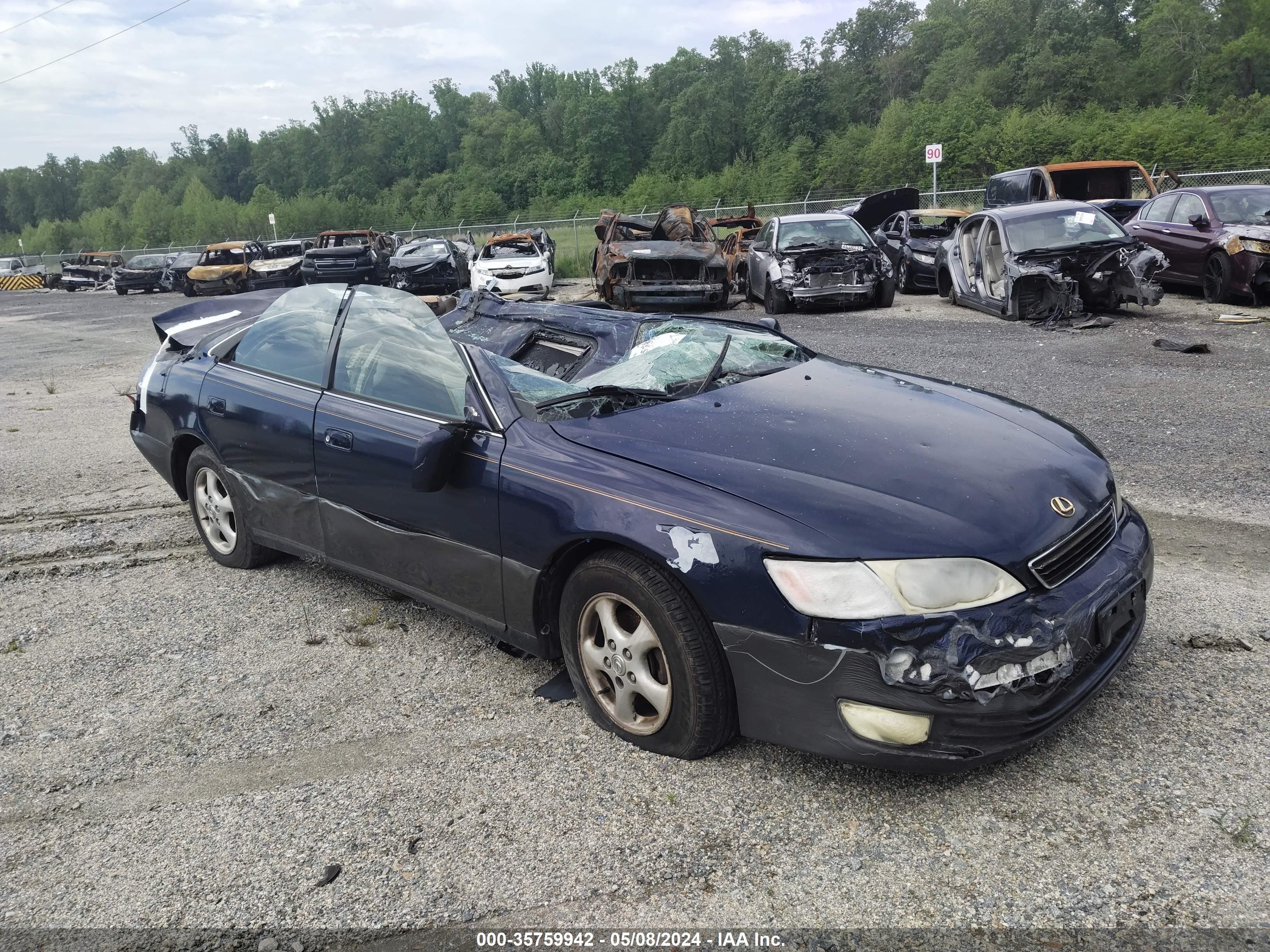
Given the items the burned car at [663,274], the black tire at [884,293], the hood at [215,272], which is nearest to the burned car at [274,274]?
the hood at [215,272]

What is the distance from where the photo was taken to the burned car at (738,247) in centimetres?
1659

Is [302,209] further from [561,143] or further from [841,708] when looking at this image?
[841,708]

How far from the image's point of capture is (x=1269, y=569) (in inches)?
167

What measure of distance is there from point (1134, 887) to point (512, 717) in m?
1.95

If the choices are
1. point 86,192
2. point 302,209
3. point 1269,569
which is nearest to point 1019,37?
point 302,209

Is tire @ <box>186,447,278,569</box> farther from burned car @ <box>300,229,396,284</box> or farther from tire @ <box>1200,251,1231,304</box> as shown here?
burned car @ <box>300,229,396,284</box>

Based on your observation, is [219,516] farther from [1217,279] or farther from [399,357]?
[1217,279]

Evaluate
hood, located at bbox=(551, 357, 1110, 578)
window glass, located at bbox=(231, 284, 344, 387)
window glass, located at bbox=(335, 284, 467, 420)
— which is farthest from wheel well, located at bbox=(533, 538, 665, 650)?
window glass, located at bbox=(231, 284, 344, 387)

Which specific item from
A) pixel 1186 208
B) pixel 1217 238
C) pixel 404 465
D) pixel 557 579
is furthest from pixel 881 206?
pixel 557 579

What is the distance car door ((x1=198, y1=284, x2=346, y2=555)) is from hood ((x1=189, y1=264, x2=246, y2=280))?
26.0m

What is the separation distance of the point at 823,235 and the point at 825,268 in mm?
568

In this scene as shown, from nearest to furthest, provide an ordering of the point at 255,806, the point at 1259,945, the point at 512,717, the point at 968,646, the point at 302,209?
the point at 1259,945
the point at 968,646
the point at 255,806
the point at 512,717
the point at 302,209

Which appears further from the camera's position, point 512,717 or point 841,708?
point 512,717

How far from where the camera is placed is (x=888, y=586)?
101 inches
